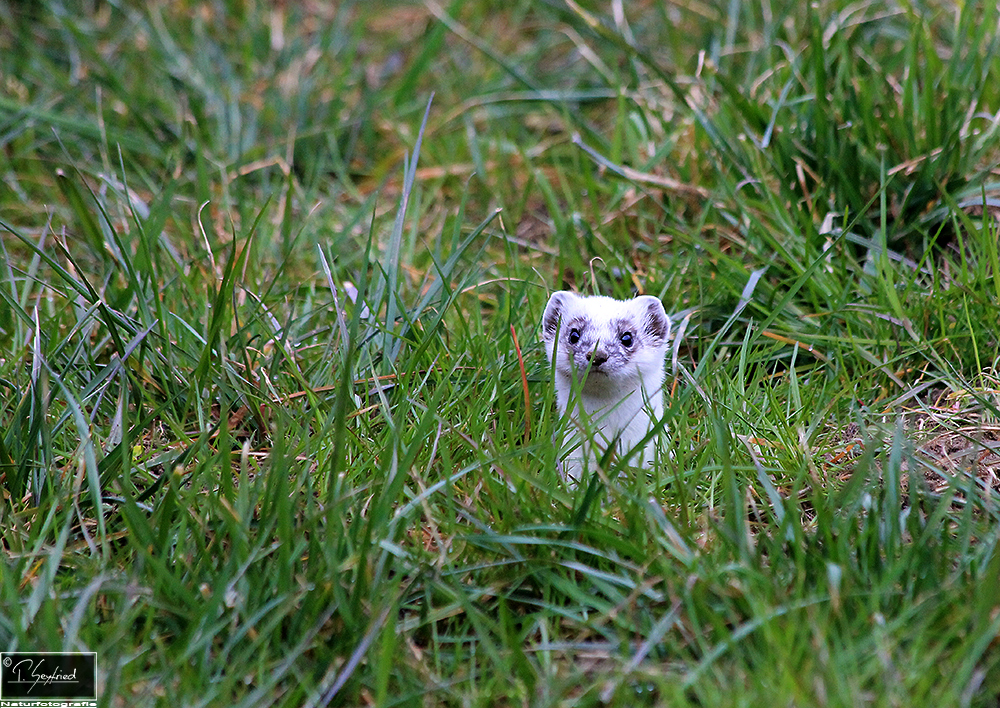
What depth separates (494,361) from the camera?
13.3 feet

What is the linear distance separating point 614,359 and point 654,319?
31 centimetres

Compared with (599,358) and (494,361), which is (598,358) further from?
(494,361)

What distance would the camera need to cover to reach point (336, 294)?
4172 millimetres

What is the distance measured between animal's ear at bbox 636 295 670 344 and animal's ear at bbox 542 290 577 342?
292 mm

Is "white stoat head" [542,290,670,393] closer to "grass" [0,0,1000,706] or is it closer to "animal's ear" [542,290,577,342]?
"animal's ear" [542,290,577,342]

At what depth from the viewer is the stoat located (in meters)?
3.81

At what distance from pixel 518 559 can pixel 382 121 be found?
439 centimetres

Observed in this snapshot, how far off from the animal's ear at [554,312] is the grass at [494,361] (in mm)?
185
